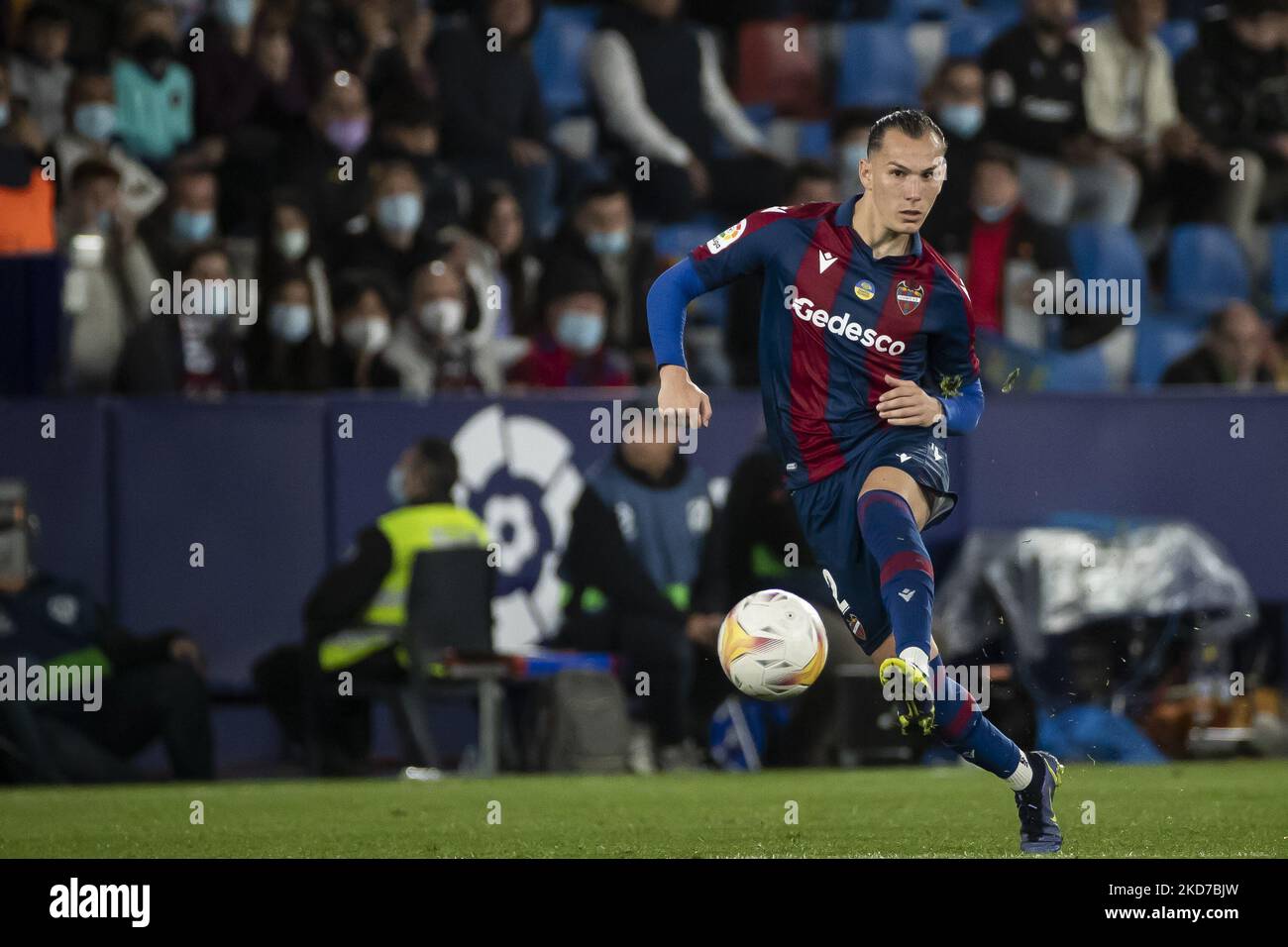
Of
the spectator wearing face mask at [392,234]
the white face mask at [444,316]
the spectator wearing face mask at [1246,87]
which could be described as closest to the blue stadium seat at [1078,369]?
the spectator wearing face mask at [1246,87]

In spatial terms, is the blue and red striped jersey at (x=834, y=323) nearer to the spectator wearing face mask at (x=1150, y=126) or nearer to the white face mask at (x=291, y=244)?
the white face mask at (x=291, y=244)

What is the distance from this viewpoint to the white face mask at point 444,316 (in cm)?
1145

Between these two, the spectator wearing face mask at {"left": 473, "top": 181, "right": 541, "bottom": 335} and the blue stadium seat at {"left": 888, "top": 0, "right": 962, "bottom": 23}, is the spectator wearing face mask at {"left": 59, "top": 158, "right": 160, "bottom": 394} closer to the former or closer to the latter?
the spectator wearing face mask at {"left": 473, "top": 181, "right": 541, "bottom": 335}

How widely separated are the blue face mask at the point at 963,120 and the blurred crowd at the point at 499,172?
0.02 metres

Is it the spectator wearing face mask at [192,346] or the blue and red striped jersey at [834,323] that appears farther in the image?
the spectator wearing face mask at [192,346]

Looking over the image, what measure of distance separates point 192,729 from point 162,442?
155 centimetres

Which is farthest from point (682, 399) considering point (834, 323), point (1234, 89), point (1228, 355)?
point (1234, 89)

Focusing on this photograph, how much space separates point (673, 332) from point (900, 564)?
1.11m

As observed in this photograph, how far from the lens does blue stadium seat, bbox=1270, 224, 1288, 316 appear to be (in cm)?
1305

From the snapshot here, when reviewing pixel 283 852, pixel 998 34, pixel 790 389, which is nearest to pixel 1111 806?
pixel 790 389

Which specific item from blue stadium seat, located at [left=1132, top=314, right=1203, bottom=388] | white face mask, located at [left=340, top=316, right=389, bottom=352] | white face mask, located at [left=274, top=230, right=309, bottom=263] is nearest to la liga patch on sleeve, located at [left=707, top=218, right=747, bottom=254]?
white face mask, located at [left=340, top=316, right=389, bottom=352]

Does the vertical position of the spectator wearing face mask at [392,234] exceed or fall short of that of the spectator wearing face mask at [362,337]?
it exceeds it

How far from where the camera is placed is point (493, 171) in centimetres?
1279

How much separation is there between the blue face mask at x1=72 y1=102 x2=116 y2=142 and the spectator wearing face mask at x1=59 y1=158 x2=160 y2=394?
0.68 meters
